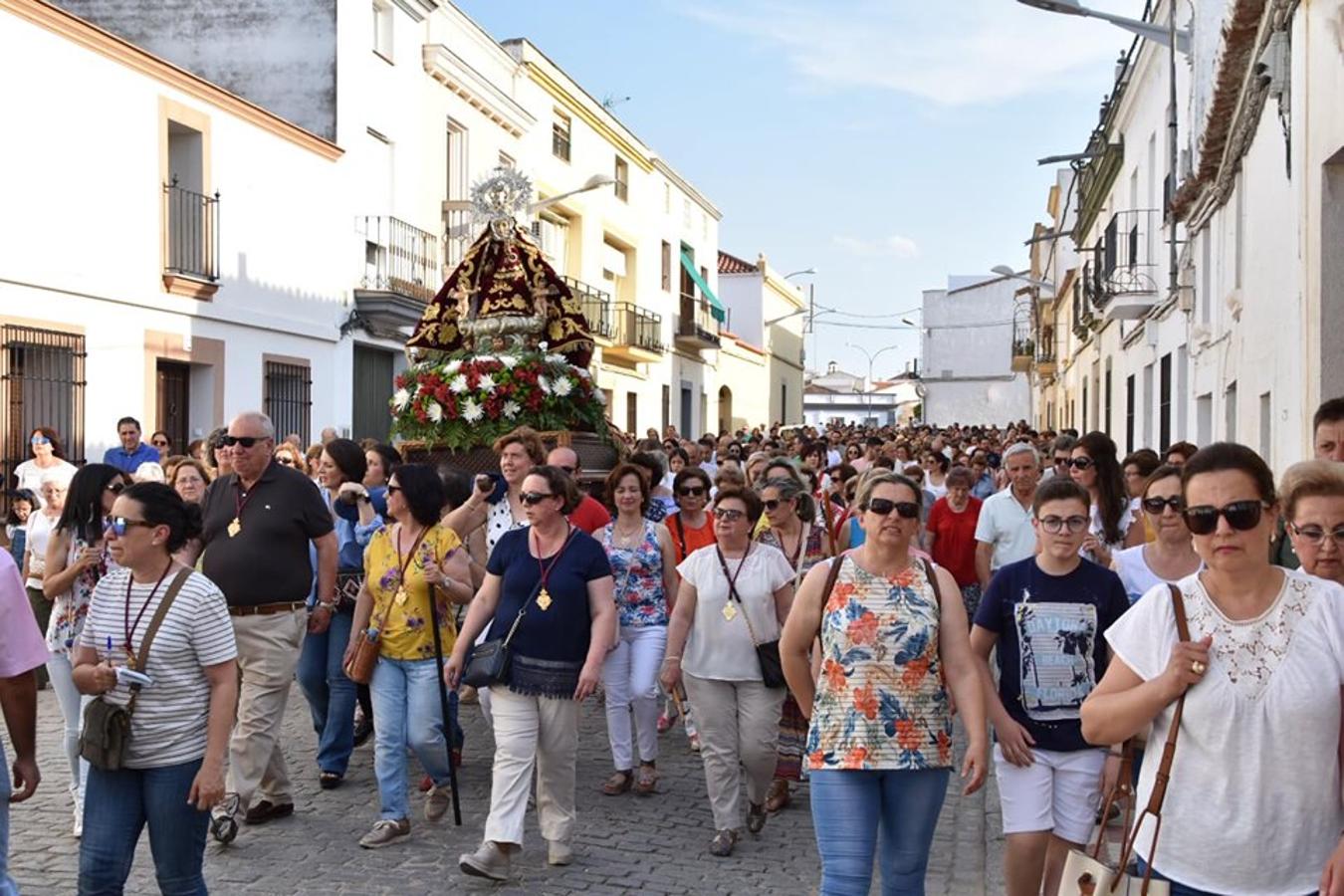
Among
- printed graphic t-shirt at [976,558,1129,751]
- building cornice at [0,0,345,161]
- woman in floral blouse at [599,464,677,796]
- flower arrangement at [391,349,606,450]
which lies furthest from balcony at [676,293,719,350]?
printed graphic t-shirt at [976,558,1129,751]

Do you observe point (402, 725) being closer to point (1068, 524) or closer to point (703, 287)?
point (1068, 524)

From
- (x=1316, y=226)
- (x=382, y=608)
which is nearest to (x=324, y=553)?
(x=382, y=608)

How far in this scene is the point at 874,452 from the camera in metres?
16.5

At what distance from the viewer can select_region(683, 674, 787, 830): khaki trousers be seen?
6590 mm

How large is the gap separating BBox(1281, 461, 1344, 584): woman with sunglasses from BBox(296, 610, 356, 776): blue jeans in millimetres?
4767

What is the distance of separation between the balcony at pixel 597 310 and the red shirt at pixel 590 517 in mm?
22026

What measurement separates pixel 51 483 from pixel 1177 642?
684 cm

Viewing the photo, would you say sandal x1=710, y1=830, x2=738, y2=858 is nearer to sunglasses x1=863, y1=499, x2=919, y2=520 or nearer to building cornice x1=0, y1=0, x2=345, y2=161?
sunglasses x1=863, y1=499, x2=919, y2=520

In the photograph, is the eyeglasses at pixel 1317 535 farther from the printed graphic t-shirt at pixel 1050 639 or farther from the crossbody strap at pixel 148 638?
the crossbody strap at pixel 148 638

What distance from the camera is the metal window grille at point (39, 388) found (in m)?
13.2

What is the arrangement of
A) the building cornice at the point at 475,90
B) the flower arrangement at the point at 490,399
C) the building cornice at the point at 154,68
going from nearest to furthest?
the flower arrangement at the point at 490,399 < the building cornice at the point at 154,68 < the building cornice at the point at 475,90

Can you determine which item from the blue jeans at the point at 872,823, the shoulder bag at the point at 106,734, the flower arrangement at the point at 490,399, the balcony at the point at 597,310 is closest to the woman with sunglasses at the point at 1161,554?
the blue jeans at the point at 872,823

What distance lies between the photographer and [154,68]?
15781mm

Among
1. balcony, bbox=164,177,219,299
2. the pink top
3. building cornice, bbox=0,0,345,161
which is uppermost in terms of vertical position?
building cornice, bbox=0,0,345,161
